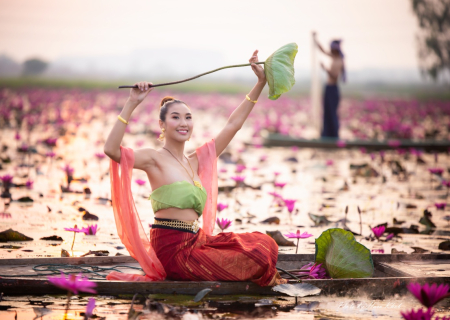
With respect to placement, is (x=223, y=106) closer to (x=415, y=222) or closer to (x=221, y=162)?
(x=221, y=162)

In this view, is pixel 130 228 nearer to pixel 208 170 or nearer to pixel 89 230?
pixel 208 170

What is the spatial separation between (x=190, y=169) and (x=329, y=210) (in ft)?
9.06

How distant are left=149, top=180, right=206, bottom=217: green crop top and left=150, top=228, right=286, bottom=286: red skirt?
0.14 metres

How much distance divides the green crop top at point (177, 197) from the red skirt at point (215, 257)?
5.5 inches

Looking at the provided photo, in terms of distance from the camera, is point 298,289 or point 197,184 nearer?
point 298,289

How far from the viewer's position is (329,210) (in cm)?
615

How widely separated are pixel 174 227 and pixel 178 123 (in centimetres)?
56

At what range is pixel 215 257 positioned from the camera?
11.0ft

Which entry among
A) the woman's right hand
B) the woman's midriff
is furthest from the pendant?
the woman's right hand

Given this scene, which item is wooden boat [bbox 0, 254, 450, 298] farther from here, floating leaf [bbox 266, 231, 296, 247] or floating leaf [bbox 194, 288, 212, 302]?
floating leaf [bbox 266, 231, 296, 247]

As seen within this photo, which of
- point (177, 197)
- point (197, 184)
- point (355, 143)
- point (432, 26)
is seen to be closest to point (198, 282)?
point (177, 197)

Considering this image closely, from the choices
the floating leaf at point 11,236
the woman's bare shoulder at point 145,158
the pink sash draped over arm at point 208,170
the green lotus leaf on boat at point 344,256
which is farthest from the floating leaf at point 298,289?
the floating leaf at point 11,236

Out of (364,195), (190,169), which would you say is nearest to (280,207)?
Result: (364,195)

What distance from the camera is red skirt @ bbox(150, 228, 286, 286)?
333 centimetres
